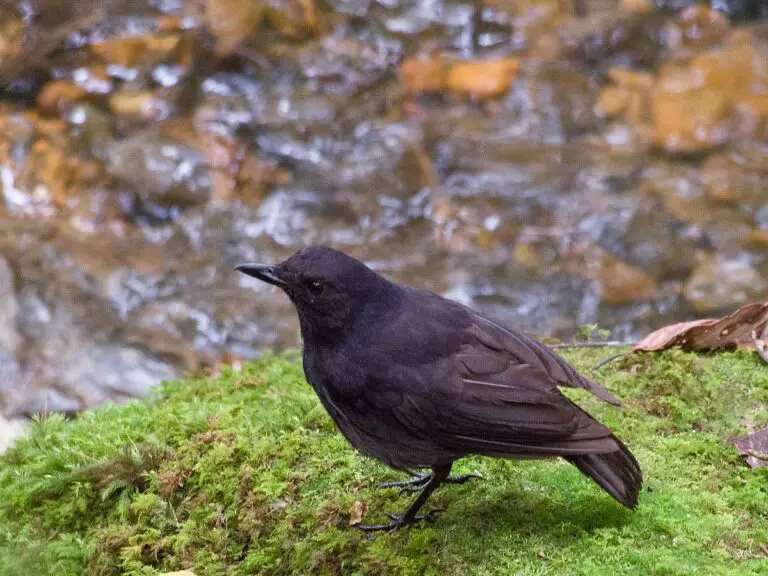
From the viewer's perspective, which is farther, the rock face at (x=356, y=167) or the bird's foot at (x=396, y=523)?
the rock face at (x=356, y=167)

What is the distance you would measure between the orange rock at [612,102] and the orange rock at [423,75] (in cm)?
192

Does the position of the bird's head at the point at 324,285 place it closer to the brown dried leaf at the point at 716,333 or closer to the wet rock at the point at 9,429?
the brown dried leaf at the point at 716,333

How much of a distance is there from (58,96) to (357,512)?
8.07 metres

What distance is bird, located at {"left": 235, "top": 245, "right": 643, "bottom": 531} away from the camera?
9.88ft

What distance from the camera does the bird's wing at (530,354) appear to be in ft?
10.7

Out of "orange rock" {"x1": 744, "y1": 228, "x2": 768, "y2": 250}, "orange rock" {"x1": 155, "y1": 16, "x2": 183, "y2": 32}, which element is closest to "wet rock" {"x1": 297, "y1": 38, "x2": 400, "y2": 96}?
"orange rock" {"x1": 155, "y1": 16, "x2": 183, "y2": 32}

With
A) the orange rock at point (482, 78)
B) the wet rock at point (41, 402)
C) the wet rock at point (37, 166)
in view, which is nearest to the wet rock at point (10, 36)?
the wet rock at point (37, 166)

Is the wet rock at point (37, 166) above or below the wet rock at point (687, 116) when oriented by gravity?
below

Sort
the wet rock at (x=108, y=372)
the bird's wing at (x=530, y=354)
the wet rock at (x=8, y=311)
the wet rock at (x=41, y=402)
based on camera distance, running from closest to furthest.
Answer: the bird's wing at (x=530, y=354)
the wet rock at (x=41, y=402)
the wet rock at (x=108, y=372)
the wet rock at (x=8, y=311)

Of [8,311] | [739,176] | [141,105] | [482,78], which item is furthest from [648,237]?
[8,311]

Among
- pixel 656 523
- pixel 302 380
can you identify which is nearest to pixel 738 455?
pixel 656 523

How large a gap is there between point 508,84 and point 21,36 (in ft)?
20.4

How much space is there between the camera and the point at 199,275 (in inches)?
330

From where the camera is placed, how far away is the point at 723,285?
8.05 meters
